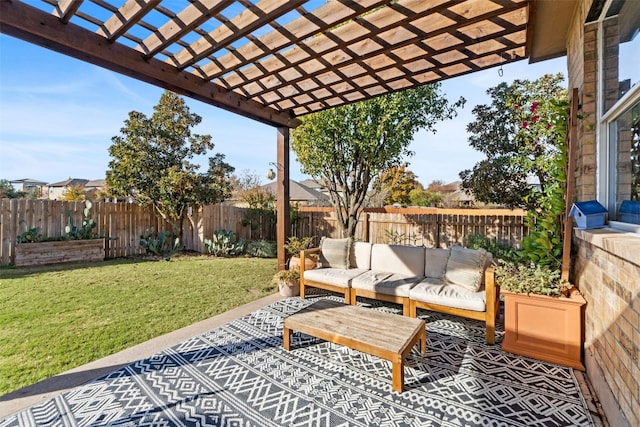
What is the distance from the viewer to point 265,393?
7.48 feet

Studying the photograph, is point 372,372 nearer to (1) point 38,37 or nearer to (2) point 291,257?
(2) point 291,257

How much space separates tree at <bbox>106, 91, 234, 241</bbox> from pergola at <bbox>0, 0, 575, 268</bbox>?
5159 millimetres

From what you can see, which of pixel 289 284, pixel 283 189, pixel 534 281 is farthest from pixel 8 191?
pixel 534 281

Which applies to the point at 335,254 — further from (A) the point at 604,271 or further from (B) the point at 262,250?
(B) the point at 262,250

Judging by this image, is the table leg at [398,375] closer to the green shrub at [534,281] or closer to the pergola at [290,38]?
the green shrub at [534,281]

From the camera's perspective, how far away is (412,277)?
4047 millimetres

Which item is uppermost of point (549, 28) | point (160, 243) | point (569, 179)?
point (549, 28)

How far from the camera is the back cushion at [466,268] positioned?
344 centimetres

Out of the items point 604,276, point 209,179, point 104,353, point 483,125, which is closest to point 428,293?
point 604,276

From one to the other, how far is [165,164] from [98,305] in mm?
5801

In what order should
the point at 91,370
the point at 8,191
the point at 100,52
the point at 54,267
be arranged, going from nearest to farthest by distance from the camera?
the point at 91,370
the point at 100,52
the point at 54,267
the point at 8,191

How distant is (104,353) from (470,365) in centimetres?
346

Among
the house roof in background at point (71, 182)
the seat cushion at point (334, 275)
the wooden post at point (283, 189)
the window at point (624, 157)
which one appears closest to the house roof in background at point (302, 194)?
the wooden post at point (283, 189)

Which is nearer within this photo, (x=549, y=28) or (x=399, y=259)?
(x=549, y=28)
